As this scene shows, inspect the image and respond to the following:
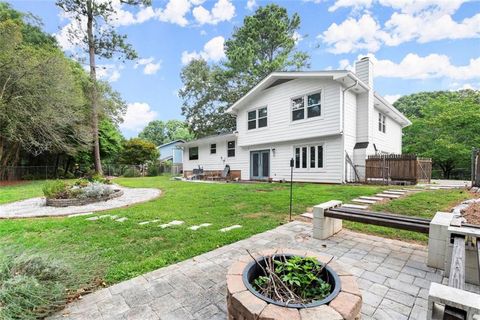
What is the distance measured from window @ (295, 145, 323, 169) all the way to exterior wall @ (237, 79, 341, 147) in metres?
0.79

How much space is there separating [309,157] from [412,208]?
23.1 ft

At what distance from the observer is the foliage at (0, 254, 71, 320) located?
A: 5.97 feet

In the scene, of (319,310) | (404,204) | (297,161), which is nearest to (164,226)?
(319,310)

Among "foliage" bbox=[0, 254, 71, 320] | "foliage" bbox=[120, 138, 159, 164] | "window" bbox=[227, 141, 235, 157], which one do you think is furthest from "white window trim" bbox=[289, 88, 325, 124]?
"foliage" bbox=[120, 138, 159, 164]

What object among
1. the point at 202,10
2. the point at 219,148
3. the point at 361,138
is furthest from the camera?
the point at 219,148

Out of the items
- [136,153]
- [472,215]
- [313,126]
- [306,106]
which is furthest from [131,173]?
[472,215]

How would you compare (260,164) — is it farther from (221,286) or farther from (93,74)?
(93,74)

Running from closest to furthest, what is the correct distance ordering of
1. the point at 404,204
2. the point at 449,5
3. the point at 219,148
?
the point at 404,204 < the point at 449,5 < the point at 219,148

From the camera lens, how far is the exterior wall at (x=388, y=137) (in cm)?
1292

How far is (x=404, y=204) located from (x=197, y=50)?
77.8 ft

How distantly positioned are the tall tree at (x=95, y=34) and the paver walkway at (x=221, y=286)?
16566 mm

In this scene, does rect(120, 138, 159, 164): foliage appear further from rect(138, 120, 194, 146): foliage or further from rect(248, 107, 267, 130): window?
rect(138, 120, 194, 146): foliage

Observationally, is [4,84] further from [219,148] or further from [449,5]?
[449,5]

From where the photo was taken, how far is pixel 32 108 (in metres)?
12.9
